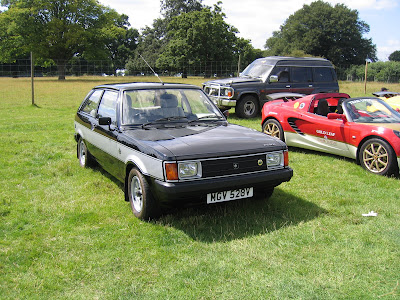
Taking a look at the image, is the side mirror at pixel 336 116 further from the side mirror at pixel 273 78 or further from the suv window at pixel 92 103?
the side mirror at pixel 273 78

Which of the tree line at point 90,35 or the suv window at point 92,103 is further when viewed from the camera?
the tree line at point 90,35

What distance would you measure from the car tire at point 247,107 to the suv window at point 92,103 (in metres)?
7.04

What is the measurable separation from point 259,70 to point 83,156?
8.45 m

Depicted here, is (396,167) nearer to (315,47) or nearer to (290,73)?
(290,73)

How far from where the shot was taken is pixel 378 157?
673cm

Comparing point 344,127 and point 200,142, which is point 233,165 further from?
point 344,127

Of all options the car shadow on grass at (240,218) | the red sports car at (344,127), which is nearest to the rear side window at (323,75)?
the red sports car at (344,127)

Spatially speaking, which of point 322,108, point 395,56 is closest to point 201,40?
point 322,108

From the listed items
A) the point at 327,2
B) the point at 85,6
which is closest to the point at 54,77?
the point at 85,6

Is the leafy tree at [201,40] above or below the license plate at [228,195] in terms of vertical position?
above

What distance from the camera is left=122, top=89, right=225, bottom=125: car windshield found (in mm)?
5340

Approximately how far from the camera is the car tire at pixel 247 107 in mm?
13258

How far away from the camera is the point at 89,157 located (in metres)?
6.92

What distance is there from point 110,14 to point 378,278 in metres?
57.0
